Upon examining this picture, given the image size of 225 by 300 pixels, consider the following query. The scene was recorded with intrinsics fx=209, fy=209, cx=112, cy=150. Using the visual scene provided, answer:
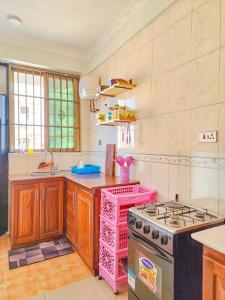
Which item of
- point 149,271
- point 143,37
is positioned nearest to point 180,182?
point 149,271

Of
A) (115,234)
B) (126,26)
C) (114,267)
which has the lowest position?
(114,267)

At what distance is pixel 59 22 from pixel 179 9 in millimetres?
1501

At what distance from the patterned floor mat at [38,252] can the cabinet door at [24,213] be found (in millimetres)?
107

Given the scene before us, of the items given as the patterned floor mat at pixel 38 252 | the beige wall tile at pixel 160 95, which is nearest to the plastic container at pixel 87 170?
the patterned floor mat at pixel 38 252

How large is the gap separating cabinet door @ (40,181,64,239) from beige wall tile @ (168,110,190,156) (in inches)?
64.4

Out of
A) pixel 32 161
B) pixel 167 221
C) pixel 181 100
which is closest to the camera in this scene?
pixel 167 221

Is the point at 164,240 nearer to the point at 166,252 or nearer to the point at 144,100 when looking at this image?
the point at 166,252

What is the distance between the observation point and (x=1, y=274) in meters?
2.08

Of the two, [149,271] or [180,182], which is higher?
[180,182]

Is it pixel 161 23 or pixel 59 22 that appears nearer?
pixel 161 23

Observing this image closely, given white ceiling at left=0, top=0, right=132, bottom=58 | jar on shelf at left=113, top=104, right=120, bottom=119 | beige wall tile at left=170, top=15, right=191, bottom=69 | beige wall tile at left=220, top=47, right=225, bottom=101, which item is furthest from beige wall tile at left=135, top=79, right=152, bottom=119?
white ceiling at left=0, top=0, right=132, bottom=58

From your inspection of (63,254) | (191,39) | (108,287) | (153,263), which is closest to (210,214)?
(153,263)

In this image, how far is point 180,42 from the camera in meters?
1.79

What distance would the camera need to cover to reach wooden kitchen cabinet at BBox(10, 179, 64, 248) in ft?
8.41
